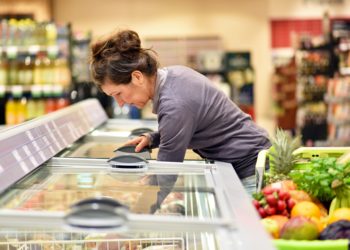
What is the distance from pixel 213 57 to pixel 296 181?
10128 mm

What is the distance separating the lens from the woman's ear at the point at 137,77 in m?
2.78

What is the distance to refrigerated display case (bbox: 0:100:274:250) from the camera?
157cm

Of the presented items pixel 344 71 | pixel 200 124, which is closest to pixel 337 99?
pixel 344 71

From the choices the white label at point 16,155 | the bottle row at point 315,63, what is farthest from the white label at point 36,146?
the bottle row at point 315,63

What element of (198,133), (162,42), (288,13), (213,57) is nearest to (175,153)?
(198,133)

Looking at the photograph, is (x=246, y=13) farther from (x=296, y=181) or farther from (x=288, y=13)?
(x=296, y=181)

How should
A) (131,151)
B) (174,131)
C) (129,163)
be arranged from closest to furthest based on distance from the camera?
(129,163), (174,131), (131,151)

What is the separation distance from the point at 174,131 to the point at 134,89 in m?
0.32

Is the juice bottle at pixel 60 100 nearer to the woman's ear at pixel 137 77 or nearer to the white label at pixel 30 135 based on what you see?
the woman's ear at pixel 137 77

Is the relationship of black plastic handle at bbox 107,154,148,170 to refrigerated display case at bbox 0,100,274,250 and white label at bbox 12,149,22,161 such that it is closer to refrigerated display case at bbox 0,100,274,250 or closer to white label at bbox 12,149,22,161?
refrigerated display case at bbox 0,100,274,250

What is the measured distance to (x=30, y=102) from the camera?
9.06 m

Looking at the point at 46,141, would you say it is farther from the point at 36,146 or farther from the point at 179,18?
the point at 179,18

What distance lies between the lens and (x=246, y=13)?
14.3 meters

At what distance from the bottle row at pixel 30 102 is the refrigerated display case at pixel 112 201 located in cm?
620
